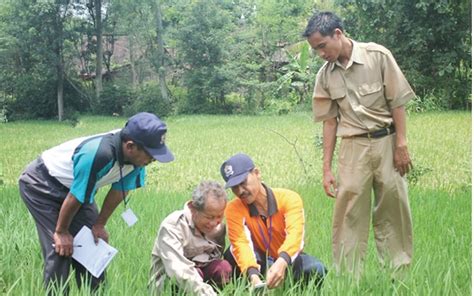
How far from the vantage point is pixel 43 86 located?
11781 mm

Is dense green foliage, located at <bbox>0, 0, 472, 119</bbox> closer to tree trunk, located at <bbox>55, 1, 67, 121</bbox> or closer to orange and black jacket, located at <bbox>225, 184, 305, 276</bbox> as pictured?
tree trunk, located at <bbox>55, 1, 67, 121</bbox>

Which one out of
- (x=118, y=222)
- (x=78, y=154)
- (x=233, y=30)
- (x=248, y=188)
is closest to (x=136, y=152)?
(x=78, y=154)

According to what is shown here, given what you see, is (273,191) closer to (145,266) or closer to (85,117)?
(145,266)

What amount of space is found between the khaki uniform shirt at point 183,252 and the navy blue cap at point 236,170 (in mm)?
191

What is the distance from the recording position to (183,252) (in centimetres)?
237

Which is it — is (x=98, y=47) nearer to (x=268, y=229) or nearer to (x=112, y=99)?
(x=112, y=99)

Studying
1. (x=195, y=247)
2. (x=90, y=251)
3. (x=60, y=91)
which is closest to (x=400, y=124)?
(x=195, y=247)

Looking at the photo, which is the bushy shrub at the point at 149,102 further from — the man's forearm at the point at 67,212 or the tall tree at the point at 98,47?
the man's forearm at the point at 67,212

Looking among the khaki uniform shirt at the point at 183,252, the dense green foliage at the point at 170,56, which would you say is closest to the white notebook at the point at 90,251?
the khaki uniform shirt at the point at 183,252

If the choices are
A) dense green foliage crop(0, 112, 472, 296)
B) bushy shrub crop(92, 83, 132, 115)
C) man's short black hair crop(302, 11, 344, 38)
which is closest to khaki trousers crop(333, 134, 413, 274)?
dense green foliage crop(0, 112, 472, 296)

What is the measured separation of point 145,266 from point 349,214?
2.97ft

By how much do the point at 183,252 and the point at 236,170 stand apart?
368 mm

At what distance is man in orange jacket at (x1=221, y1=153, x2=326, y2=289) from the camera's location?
2.31 m

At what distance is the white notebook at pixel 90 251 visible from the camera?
2379 mm
